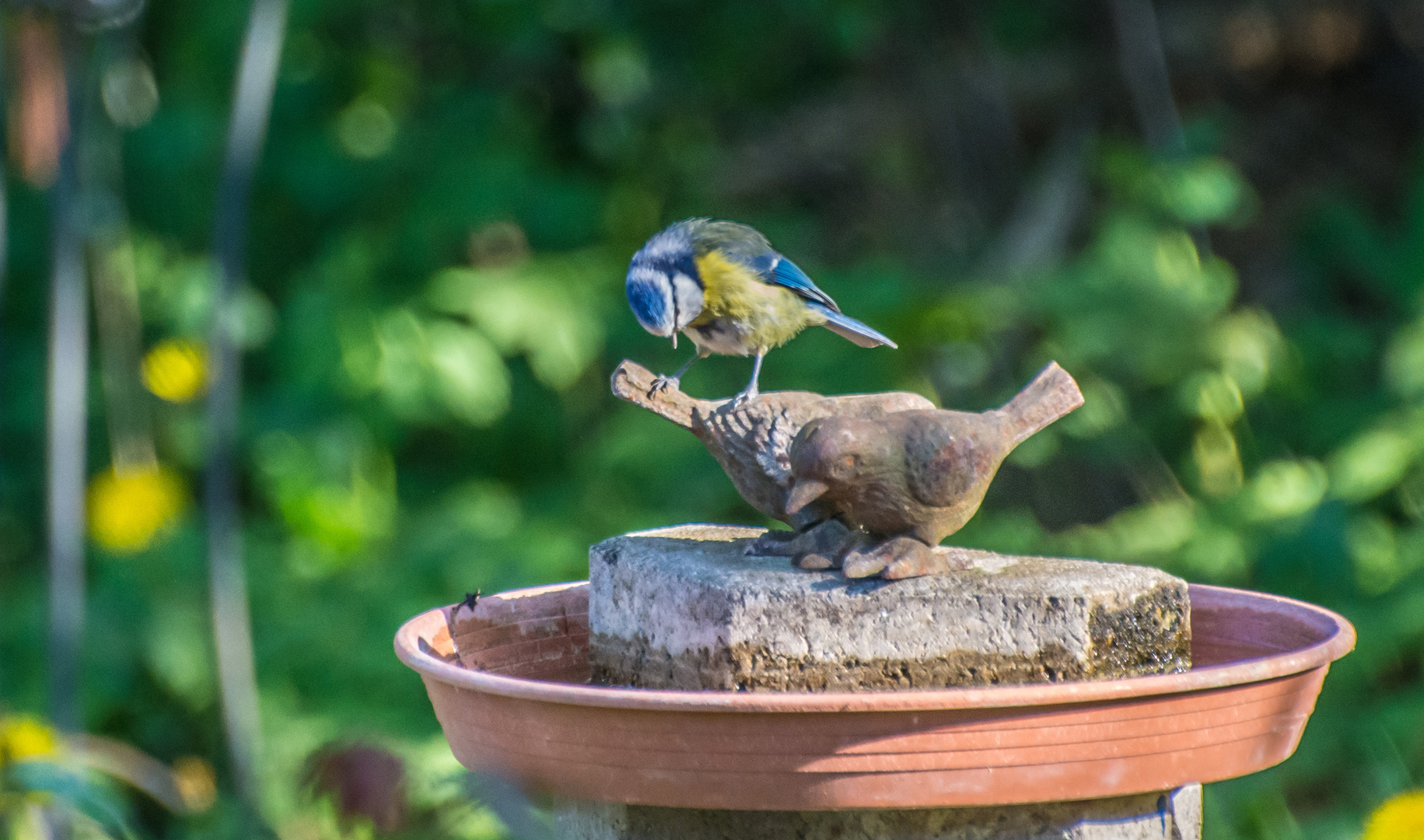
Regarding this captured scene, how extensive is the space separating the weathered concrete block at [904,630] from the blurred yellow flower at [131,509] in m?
3.06

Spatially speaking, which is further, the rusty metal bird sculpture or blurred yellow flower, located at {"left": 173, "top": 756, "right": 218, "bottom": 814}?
blurred yellow flower, located at {"left": 173, "top": 756, "right": 218, "bottom": 814}

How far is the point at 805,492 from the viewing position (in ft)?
4.63

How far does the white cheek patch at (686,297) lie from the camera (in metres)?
1.96

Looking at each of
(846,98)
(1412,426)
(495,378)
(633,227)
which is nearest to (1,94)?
(495,378)

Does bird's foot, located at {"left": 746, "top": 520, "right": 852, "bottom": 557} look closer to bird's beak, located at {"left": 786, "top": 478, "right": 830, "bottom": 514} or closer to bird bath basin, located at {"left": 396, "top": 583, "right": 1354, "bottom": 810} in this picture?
bird's beak, located at {"left": 786, "top": 478, "right": 830, "bottom": 514}

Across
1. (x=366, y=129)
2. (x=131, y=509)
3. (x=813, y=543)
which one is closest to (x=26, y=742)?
(x=131, y=509)

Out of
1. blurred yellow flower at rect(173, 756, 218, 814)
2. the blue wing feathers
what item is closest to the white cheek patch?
the blue wing feathers

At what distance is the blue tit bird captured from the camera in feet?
6.51

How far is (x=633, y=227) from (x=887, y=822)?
364 cm

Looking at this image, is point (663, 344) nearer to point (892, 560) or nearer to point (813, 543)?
point (813, 543)

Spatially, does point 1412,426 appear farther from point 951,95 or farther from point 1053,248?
point 951,95

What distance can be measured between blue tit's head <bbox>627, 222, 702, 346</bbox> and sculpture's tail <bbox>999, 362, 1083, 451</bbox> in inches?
22.1

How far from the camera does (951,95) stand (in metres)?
5.20

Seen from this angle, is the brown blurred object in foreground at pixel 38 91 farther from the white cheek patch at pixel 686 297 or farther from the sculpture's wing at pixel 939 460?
the sculpture's wing at pixel 939 460
